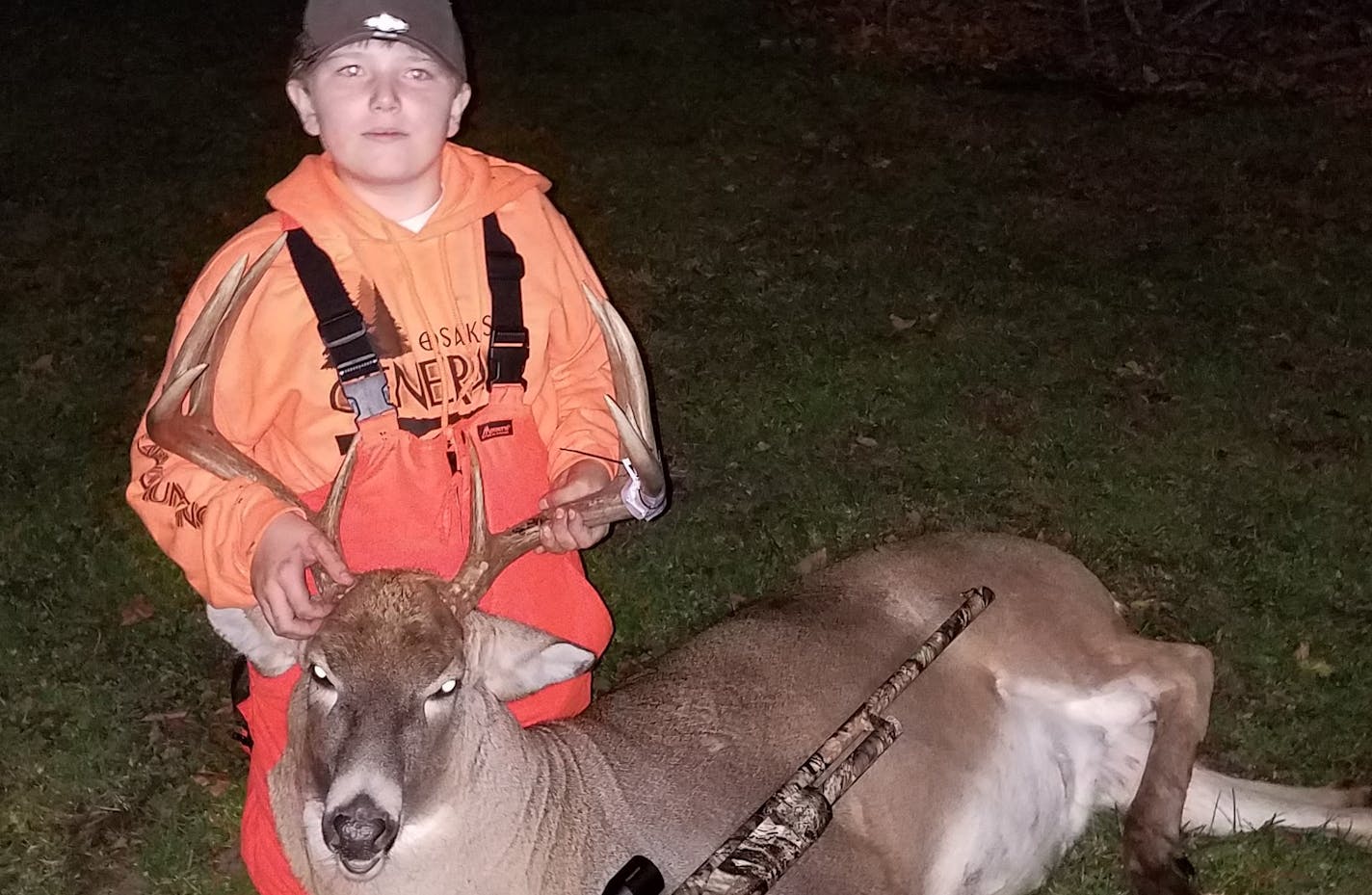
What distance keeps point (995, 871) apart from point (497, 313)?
201 cm

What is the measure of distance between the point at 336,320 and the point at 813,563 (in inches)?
106

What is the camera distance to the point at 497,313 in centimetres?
308

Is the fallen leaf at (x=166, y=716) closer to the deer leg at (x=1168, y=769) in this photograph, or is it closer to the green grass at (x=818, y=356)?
the green grass at (x=818, y=356)

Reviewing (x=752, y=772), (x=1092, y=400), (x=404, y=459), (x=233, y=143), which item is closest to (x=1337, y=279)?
(x=1092, y=400)

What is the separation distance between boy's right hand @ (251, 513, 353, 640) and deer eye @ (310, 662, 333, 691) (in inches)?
2.9

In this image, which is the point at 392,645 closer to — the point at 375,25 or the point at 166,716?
the point at 375,25

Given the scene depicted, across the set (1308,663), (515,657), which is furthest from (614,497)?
(1308,663)

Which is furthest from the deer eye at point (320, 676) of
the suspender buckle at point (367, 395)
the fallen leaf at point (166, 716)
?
the fallen leaf at point (166, 716)

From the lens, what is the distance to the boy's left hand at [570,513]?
2.80 meters

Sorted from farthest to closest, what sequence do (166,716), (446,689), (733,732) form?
(166,716) < (733,732) < (446,689)

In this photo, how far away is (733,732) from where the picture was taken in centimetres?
331

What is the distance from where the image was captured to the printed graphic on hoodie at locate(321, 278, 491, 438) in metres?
3.03

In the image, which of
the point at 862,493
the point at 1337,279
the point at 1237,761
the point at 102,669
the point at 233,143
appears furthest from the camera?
the point at 233,143

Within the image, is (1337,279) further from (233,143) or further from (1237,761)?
(233,143)
